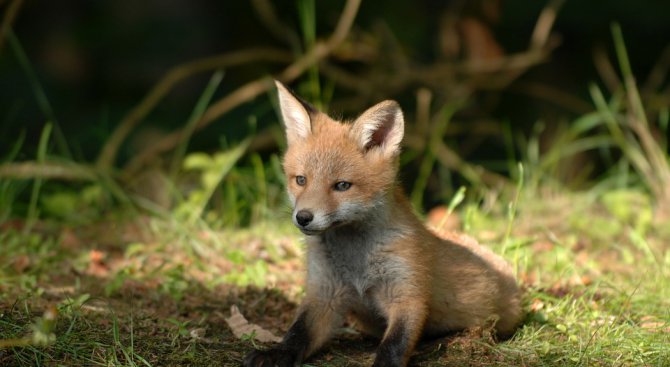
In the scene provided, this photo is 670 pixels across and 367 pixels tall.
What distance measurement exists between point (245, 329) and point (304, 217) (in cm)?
93

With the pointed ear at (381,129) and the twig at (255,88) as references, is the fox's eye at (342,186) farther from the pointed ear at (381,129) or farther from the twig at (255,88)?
the twig at (255,88)

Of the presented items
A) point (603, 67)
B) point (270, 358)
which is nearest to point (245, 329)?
point (270, 358)

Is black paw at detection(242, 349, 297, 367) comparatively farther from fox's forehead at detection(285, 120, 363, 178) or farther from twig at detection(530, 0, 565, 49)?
twig at detection(530, 0, 565, 49)

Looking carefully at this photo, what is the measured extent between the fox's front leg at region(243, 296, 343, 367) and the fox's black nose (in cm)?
54

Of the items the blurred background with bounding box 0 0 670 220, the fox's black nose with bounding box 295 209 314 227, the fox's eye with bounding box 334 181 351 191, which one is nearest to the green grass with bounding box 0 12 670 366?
the blurred background with bounding box 0 0 670 220

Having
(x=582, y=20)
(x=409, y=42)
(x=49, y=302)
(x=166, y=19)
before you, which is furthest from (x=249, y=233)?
(x=166, y=19)

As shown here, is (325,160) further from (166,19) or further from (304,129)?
(166,19)

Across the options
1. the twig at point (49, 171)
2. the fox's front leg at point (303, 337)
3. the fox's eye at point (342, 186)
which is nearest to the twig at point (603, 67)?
the twig at point (49, 171)

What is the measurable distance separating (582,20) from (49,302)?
8.85 meters

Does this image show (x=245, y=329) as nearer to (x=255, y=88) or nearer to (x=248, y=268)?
(x=248, y=268)

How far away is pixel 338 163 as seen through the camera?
4180mm

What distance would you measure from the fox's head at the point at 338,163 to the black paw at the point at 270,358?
Answer: 0.60 meters

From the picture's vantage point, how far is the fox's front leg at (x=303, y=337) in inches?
153

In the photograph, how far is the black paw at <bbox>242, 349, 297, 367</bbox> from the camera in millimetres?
3859
